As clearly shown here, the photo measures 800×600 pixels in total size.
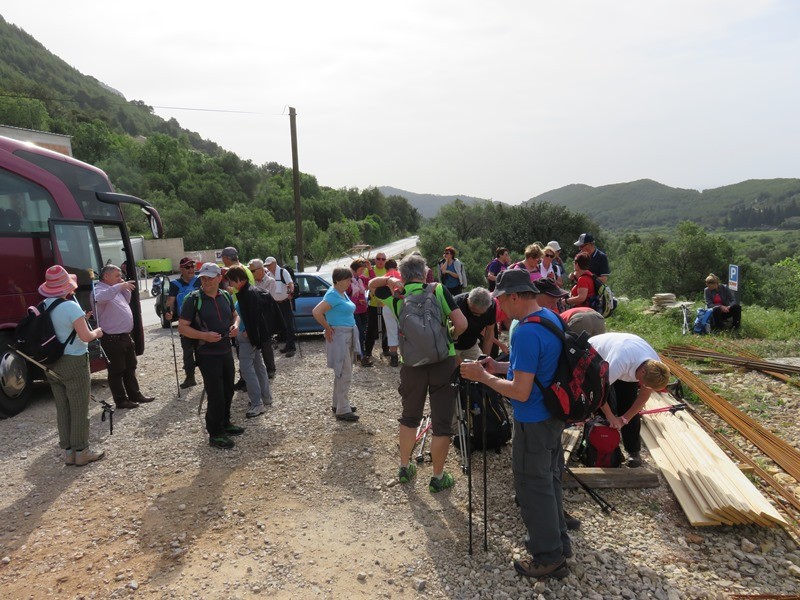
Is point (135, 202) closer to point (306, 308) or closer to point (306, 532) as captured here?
point (306, 308)

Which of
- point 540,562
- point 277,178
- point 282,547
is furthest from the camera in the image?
point 277,178

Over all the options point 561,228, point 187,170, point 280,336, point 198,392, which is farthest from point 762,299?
point 187,170

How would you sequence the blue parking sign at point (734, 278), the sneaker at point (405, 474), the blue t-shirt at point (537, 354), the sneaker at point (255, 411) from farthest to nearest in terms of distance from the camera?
1. the blue parking sign at point (734, 278)
2. the sneaker at point (255, 411)
3. the sneaker at point (405, 474)
4. the blue t-shirt at point (537, 354)

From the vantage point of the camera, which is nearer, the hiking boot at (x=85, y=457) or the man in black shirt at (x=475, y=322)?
the man in black shirt at (x=475, y=322)

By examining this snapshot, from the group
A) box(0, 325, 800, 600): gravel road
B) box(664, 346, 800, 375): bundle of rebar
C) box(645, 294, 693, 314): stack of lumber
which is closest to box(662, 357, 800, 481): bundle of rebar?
box(0, 325, 800, 600): gravel road

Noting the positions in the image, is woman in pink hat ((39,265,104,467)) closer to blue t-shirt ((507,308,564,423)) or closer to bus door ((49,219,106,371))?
bus door ((49,219,106,371))

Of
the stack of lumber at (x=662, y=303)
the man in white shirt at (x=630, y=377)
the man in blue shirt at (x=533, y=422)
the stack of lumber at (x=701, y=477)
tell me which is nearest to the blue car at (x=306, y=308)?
the stack of lumber at (x=701, y=477)

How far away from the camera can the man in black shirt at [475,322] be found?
440 cm

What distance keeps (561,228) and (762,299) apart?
14.3 metres

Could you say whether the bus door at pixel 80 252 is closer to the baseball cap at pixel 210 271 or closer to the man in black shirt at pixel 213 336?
the man in black shirt at pixel 213 336

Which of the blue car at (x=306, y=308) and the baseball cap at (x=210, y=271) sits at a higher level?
the baseball cap at (x=210, y=271)

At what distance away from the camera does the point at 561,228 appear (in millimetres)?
39812

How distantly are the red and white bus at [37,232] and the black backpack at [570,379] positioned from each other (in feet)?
19.0

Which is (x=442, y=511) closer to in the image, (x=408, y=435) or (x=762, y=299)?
(x=408, y=435)
